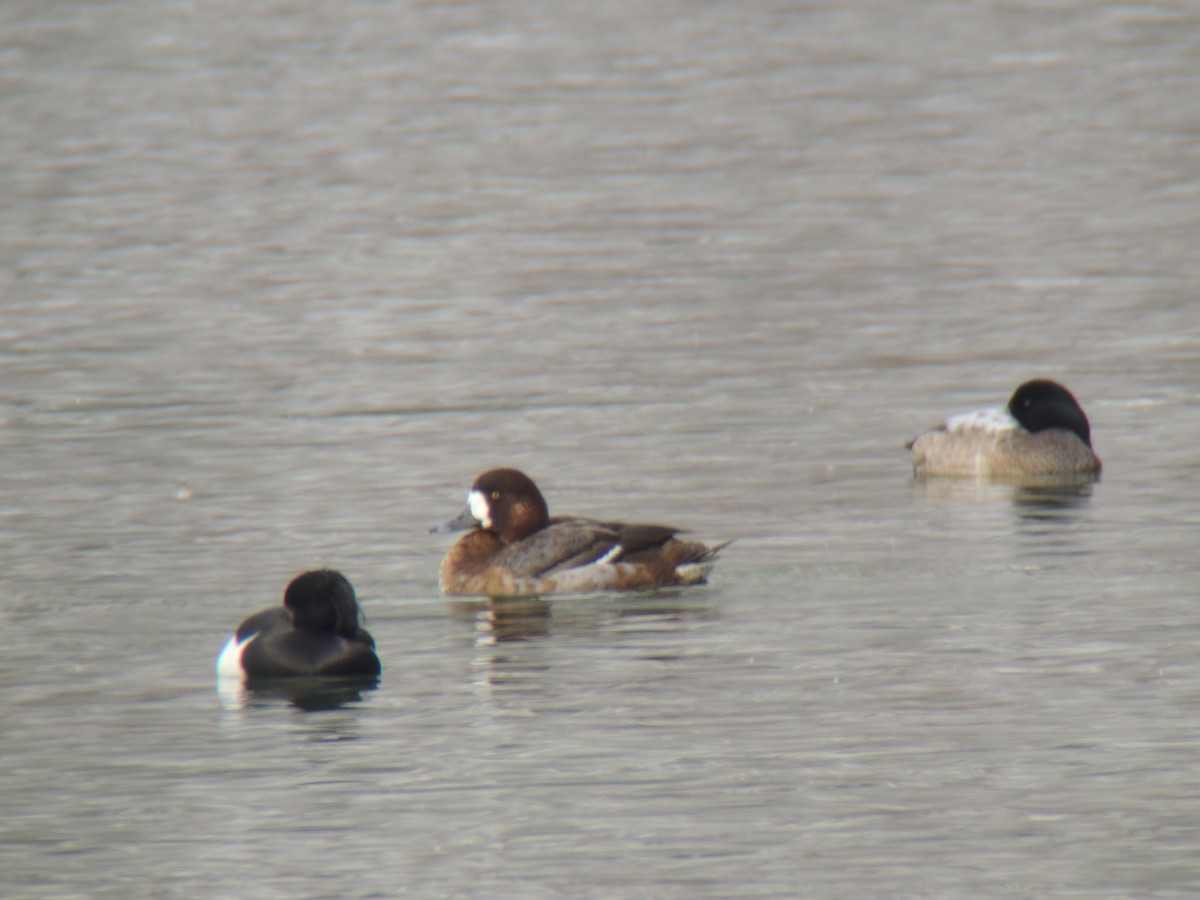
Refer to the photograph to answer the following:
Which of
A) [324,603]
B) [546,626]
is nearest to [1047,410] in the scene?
[546,626]

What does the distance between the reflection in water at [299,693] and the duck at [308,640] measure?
0.19ft

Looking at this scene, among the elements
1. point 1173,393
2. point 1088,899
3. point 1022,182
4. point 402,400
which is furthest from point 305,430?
point 1022,182

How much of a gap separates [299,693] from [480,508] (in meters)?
3.29

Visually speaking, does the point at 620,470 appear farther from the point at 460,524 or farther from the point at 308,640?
the point at 308,640

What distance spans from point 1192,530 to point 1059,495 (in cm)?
246

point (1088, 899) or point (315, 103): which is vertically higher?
point (315, 103)

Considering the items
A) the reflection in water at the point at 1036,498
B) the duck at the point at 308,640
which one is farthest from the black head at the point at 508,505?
the reflection in water at the point at 1036,498

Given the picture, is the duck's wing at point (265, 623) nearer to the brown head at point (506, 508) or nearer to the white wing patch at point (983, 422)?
the brown head at point (506, 508)

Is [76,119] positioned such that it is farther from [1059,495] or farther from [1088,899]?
[1088,899]

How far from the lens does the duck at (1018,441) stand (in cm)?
2045

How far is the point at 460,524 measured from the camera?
16.9m

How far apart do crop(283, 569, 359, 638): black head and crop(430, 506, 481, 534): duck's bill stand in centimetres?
285

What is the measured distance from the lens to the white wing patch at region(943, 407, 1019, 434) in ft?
68.8

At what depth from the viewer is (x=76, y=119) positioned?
167ft
